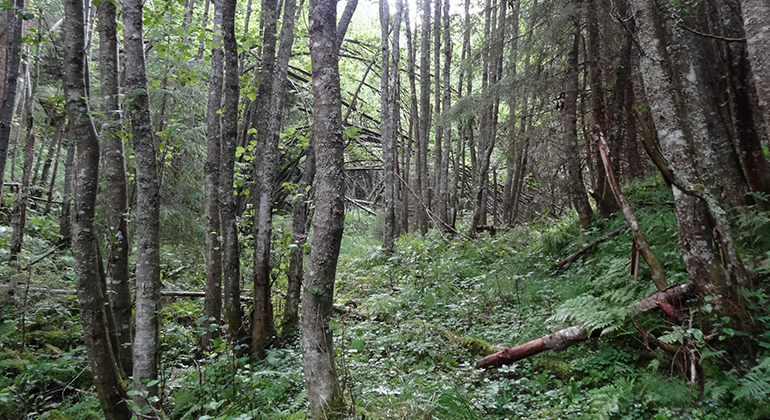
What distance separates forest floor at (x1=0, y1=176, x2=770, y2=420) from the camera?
3314 mm

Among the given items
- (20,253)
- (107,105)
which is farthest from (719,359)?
(20,253)

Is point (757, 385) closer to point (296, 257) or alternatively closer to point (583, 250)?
point (583, 250)

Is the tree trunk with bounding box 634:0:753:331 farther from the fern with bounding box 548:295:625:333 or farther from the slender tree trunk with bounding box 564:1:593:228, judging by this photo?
the slender tree trunk with bounding box 564:1:593:228

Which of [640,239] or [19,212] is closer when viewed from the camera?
[640,239]

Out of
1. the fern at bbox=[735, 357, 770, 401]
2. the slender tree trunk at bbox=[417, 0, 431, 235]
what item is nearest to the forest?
the fern at bbox=[735, 357, 770, 401]

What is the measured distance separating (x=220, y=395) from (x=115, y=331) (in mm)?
1220

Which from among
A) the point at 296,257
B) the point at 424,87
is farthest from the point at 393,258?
the point at 424,87

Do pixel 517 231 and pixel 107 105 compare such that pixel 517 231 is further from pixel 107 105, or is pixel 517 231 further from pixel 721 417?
pixel 107 105

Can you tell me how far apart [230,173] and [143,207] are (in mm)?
1658

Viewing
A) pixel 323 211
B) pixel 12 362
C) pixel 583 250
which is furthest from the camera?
pixel 583 250

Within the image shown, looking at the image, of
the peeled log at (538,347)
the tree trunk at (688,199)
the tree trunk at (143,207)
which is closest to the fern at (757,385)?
the tree trunk at (688,199)

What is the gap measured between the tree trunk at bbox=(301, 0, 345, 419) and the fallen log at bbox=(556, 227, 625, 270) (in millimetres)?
4823

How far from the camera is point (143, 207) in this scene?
382cm

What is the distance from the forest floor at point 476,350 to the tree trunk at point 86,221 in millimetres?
736
